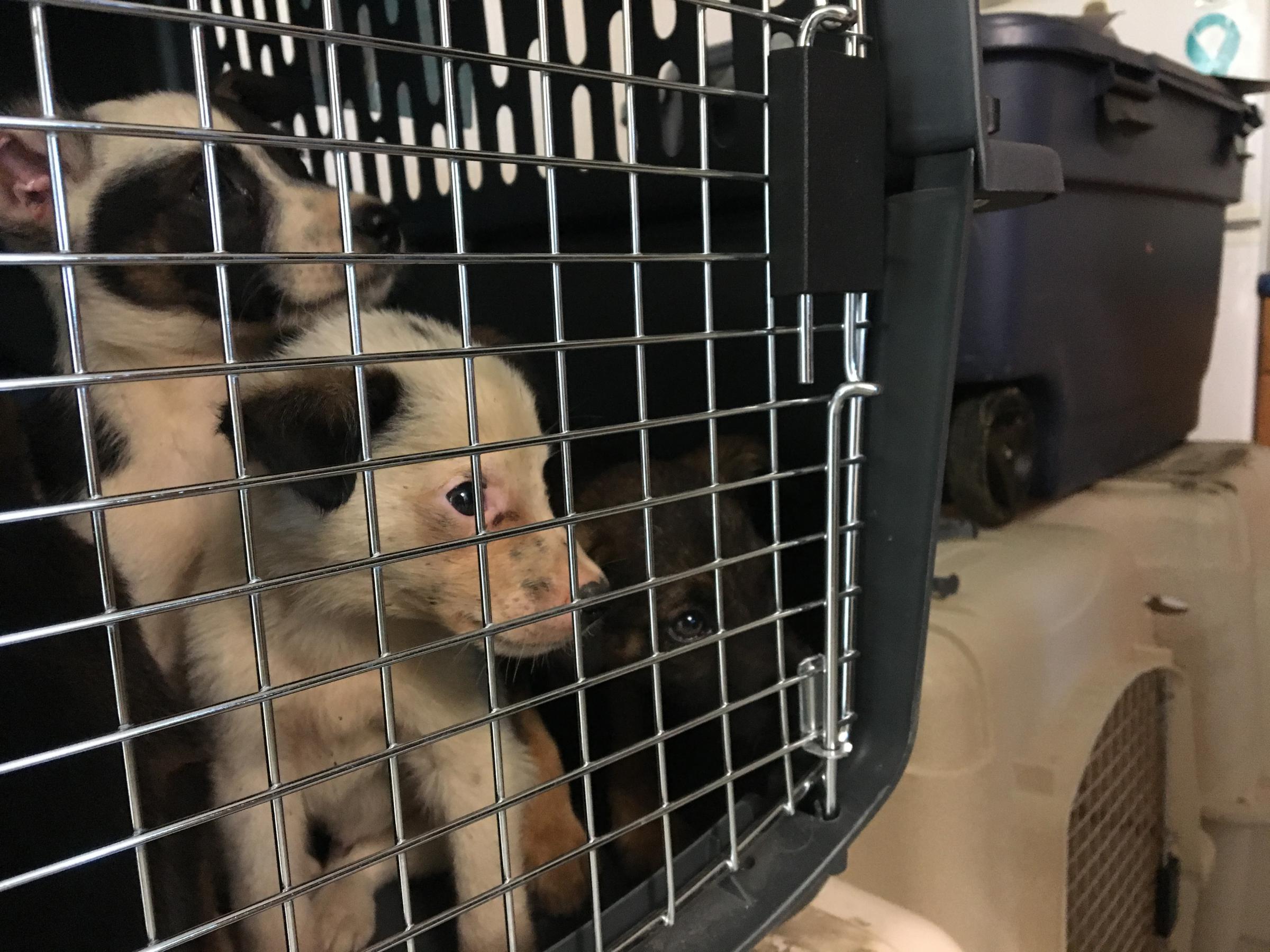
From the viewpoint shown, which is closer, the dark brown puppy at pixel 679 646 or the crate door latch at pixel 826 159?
the crate door latch at pixel 826 159

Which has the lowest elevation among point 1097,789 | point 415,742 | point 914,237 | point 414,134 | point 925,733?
point 1097,789

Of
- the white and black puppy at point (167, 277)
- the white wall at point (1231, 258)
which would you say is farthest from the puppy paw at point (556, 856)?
the white wall at point (1231, 258)

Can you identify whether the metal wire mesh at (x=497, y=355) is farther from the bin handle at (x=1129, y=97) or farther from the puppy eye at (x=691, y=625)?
the bin handle at (x=1129, y=97)

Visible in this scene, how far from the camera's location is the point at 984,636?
798mm

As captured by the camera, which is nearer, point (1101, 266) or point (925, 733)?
point (925, 733)

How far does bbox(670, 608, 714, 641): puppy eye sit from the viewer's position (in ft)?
2.86

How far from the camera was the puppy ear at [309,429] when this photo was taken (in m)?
0.51

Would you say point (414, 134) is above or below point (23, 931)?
above

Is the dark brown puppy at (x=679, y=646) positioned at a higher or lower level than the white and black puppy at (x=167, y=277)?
lower

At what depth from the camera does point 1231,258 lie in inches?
67.9

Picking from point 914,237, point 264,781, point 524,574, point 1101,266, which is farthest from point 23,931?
point 1101,266

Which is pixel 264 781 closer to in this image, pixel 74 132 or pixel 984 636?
pixel 74 132

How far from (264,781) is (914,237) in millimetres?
552

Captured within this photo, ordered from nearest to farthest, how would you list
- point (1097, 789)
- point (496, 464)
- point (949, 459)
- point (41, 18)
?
point (41, 18)
point (496, 464)
point (1097, 789)
point (949, 459)
